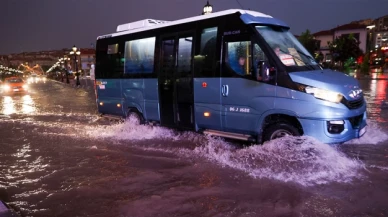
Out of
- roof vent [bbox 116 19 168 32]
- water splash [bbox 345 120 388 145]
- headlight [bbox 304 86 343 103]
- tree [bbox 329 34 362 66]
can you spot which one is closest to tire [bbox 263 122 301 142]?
headlight [bbox 304 86 343 103]

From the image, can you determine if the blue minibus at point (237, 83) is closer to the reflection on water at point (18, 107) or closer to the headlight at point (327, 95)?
the headlight at point (327, 95)

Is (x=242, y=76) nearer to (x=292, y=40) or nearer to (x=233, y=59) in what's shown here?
(x=233, y=59)

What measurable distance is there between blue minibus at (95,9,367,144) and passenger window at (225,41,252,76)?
2cm

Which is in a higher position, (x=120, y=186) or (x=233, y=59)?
(x=233, y=59)

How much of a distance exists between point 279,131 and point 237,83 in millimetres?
1358

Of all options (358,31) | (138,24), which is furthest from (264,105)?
(358,31)

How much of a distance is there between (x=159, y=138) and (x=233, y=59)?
11.3ft

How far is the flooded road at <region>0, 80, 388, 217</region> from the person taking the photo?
443 cm

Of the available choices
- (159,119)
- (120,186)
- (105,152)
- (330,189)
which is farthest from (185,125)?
(330,189)

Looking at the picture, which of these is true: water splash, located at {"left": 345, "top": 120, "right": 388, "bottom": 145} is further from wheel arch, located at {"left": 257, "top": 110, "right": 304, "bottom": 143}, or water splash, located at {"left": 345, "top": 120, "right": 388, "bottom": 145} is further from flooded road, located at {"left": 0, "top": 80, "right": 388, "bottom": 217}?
wheel arch, located at {"left": 257, "top": 110, "right": 304, "bottom": 143}

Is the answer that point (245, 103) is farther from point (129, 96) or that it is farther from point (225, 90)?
point (129, 96)

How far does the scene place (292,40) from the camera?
22.5 ft

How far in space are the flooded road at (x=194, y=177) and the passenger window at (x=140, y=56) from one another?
2128 mm

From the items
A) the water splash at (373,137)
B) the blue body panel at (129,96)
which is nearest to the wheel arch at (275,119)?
the water splash at (373,137)
